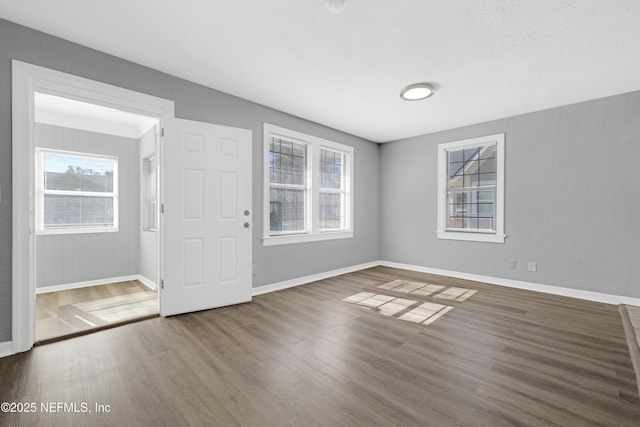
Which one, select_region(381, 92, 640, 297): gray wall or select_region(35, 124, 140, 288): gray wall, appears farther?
select_region(35, 124, 140, 288): gray wall

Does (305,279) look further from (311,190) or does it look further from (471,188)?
(471,188)

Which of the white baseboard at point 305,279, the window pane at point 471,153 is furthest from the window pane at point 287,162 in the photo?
the window pane at point 471,153

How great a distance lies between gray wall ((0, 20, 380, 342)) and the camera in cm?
220

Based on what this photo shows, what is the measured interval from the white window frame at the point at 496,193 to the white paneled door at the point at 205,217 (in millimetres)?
3419

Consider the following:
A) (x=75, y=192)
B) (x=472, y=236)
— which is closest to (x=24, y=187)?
(x=75, y=192)

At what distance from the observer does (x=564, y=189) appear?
3.89 m

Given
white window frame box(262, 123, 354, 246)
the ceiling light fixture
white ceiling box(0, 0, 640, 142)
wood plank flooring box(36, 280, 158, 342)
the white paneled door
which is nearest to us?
the ceiling light fixture

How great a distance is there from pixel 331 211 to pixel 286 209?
3.53 feet

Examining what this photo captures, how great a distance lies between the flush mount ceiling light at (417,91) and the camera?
3249 mm

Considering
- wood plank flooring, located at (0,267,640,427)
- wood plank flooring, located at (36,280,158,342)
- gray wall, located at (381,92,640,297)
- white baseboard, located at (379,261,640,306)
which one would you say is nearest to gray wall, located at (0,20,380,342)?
wood plank flooring, located at (36,280,158,342)

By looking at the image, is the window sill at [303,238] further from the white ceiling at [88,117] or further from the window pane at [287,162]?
the white ceiling at [88,117]

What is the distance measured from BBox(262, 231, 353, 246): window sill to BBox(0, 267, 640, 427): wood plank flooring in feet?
3.71

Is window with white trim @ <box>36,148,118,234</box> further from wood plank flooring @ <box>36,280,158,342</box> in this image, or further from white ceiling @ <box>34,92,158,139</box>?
wood plank flooring @ <box>36,280,158,342</box>

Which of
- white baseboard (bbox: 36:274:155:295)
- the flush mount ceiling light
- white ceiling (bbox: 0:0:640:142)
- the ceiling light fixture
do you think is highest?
white ceiling (bbox: 0:0:640:142)
